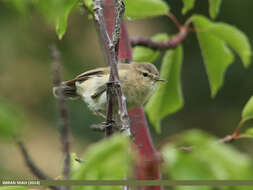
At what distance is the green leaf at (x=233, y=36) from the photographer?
2.01 metres

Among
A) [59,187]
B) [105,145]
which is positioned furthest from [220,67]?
[105,145]

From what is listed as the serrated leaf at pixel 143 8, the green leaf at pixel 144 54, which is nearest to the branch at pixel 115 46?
the serrated leaf at pixel 143 8

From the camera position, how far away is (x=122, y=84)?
2.19 m

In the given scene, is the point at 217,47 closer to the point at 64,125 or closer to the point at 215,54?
the point at 215,54

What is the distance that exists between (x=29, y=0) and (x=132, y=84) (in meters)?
0.85

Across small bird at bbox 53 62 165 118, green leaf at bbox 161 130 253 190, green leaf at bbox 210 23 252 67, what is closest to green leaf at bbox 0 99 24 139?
small bird at bbox 53 62 165 118

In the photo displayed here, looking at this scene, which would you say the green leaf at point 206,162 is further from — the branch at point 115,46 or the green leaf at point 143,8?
the green leaf at point 143,8

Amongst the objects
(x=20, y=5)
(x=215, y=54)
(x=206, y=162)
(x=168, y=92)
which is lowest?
(x=206, y=162)

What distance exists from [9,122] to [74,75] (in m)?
3.59

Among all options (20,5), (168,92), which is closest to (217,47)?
(168,92)

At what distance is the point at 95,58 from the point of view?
6.31 m

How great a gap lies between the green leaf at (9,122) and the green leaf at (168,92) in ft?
2.18

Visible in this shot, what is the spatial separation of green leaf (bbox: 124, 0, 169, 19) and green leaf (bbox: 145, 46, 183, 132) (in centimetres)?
21

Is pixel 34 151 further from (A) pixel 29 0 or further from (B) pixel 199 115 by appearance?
(A) pixel 29 0
